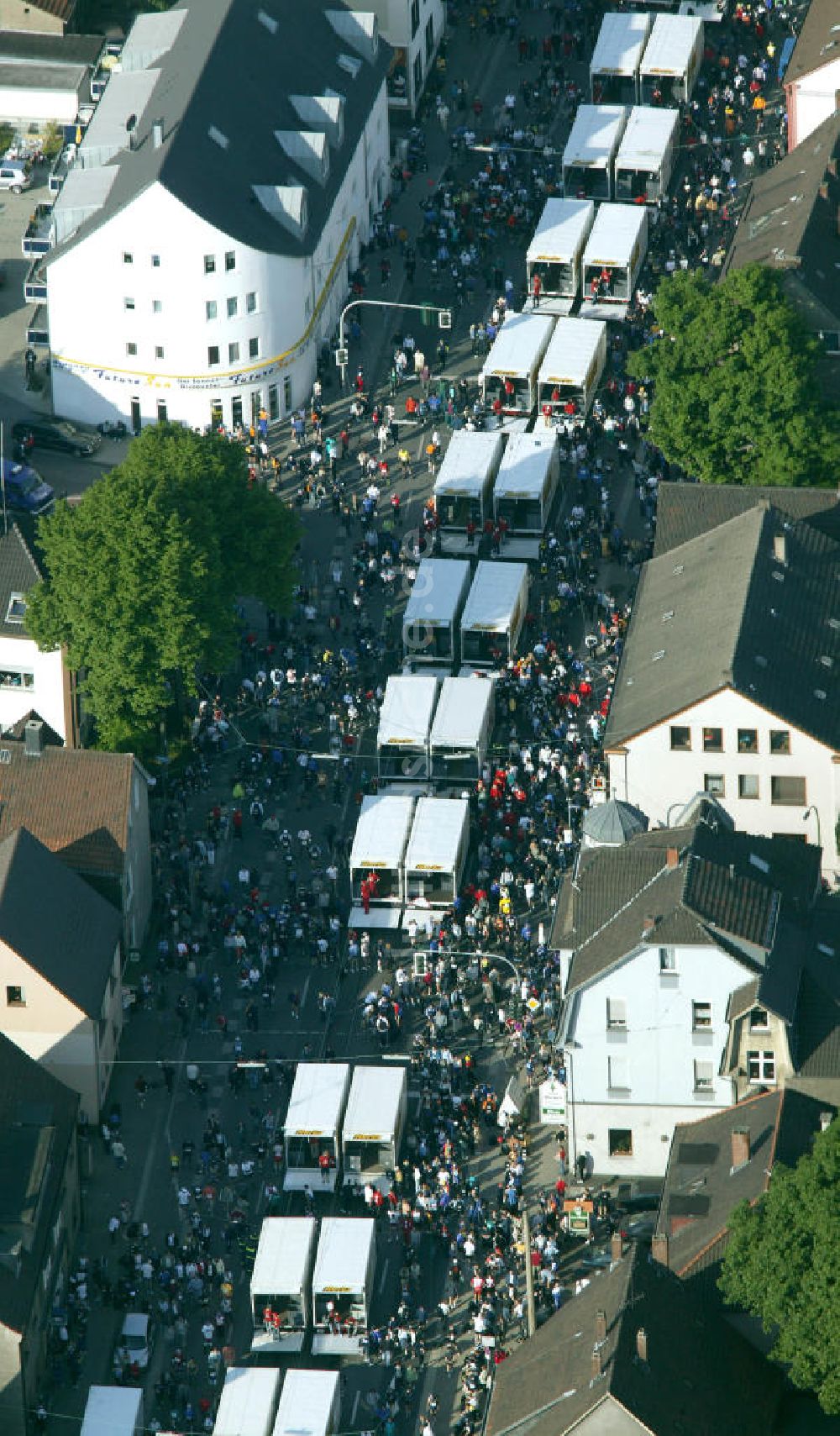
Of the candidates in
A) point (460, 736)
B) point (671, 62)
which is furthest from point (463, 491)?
point (671, 62)

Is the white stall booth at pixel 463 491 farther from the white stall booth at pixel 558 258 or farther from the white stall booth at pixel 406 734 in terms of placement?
the white stall booth at pixel 558 258

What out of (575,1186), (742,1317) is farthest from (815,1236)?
(575,1186)

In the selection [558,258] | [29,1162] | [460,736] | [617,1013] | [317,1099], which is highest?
[558,258]

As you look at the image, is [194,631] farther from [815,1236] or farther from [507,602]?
[815,1236]

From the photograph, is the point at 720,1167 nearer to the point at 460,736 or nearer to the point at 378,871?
the point at 378,871

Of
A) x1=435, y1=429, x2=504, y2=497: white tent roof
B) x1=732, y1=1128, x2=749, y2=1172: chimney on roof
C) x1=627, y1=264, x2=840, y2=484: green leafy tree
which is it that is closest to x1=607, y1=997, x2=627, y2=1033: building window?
x1=732, y1=1128, x2=749, y2=1172: chimney on roof

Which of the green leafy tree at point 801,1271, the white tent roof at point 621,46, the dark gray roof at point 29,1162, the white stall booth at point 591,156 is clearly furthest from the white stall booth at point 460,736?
the white tent roof at point 621,46
